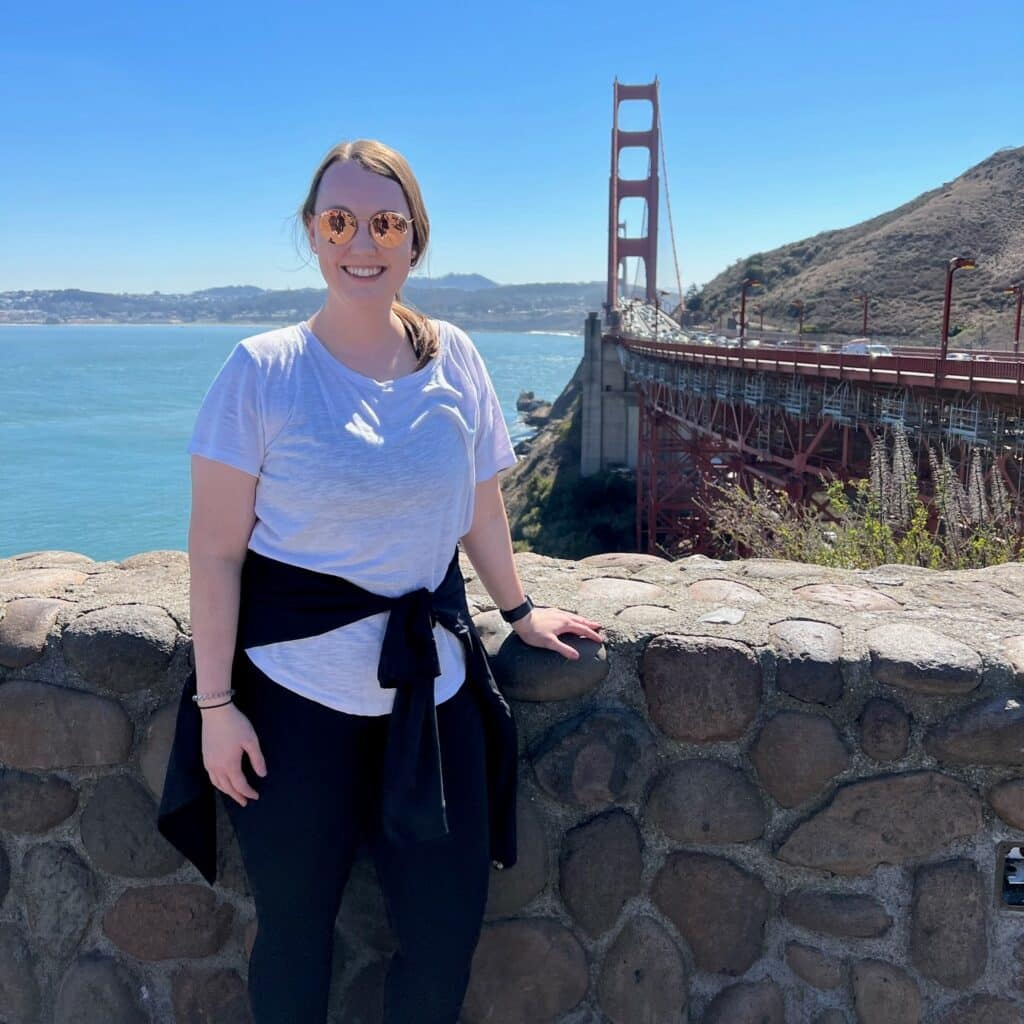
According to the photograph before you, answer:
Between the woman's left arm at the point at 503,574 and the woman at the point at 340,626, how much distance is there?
0.15 m

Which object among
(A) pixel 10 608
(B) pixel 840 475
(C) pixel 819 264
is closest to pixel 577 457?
(B) pixel 840 475

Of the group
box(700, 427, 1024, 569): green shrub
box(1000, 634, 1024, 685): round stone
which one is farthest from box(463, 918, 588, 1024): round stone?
box(700, 427, 1024, 569): green shrub

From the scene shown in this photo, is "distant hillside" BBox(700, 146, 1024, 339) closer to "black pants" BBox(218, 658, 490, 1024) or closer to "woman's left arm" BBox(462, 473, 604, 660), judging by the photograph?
"woman's left arm" BBox(462, 473, 604, 660)

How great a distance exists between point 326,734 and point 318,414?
401 mm

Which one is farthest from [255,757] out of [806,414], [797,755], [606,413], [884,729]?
[606,413]

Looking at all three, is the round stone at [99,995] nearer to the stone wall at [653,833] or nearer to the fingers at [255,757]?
the stone wall at [653,833]

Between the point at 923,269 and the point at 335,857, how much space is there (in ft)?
157

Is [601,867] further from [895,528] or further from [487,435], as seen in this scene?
[895,528]

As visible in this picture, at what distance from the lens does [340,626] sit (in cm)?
127

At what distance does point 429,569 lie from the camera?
1332 millimetres

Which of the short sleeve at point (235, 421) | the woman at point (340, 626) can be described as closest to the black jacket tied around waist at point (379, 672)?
the woman at point (340, 626)

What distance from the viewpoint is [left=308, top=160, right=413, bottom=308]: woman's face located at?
1327mm

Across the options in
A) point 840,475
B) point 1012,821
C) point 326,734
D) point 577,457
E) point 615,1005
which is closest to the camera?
point 326,734

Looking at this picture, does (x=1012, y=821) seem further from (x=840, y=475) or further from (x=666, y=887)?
(x=840, y=475)
